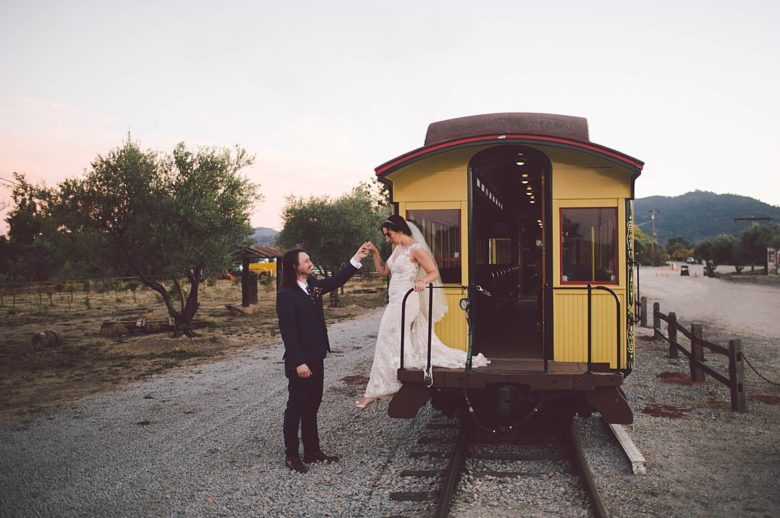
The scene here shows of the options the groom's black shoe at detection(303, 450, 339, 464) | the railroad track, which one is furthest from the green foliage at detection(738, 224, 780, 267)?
the groom's black shoe at detection(303, 450, 339, 464)

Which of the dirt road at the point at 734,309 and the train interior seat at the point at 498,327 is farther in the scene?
the dirt road at the point at 734,309

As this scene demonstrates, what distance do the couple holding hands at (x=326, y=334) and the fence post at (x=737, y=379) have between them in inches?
158

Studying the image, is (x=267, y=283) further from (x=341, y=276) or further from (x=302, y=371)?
(x=302, y=371)

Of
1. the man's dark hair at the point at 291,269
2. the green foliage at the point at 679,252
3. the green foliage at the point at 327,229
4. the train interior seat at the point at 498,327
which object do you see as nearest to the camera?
the man's dark hair at the point at 291,269

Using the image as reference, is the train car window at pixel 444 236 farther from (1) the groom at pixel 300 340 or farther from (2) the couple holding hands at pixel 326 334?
(1) the groom at pixel 300 340

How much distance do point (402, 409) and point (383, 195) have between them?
36782 mm

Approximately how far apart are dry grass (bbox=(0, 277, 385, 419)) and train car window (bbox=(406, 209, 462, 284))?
6.40 metres

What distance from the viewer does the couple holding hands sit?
5375 millimetres

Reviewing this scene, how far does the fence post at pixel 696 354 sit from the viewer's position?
9375 millimetres

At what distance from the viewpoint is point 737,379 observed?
7605mm

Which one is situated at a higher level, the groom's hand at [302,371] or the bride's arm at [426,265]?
the bride's arm at [426,265]

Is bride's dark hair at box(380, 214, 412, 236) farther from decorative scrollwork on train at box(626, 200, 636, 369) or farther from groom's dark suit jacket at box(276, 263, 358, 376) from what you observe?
decorative scrollwork on train at box(626, 200, 636, 369)

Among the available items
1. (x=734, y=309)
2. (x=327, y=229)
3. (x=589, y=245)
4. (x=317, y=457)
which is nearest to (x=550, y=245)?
(x=589, y=245)

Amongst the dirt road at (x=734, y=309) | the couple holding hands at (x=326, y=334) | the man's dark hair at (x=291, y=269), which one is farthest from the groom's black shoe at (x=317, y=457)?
the dirt road at (x=734, y=309)
